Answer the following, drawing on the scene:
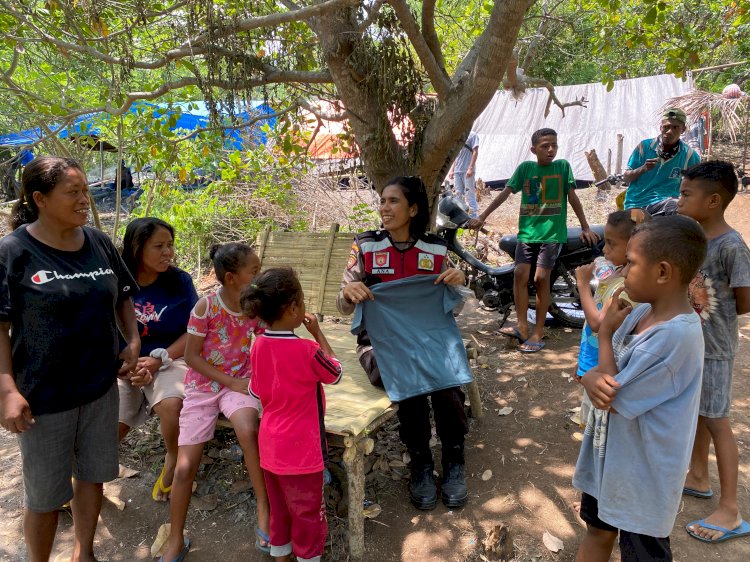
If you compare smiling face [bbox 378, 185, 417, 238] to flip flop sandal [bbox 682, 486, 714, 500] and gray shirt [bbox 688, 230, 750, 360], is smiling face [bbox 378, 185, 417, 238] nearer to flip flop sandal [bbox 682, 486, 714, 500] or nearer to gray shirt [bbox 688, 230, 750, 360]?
gray shirt [bbox 688, 230, 750, 360]

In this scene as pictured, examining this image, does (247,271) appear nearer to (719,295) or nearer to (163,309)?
(163,309)

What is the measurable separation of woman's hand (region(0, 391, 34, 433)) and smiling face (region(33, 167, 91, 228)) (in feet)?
2.29

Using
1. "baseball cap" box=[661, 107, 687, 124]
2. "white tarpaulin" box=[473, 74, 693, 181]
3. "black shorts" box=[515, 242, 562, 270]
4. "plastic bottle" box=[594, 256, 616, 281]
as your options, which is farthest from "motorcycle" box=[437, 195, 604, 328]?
"white tarpaulin" box=[473, 74, 693, 181]

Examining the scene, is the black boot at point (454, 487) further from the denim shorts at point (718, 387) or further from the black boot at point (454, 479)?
the denim shorts at point (718, 387)

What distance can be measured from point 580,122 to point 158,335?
13.4 metres

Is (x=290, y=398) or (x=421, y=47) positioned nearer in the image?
(x=290, y=398)

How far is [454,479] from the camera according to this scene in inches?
114

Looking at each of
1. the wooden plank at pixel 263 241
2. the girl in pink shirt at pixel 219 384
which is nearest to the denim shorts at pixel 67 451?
the girl in pink shirt at pixel 219 384

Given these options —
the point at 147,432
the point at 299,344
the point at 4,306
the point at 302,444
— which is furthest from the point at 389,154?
the point at 147,432

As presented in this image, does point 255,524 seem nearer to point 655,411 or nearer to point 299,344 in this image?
point 299,344

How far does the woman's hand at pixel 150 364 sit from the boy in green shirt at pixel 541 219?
9.30 ft

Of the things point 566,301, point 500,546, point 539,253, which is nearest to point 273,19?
point 500,546

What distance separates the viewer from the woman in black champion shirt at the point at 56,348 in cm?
209

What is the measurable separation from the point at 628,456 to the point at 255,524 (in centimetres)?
192
